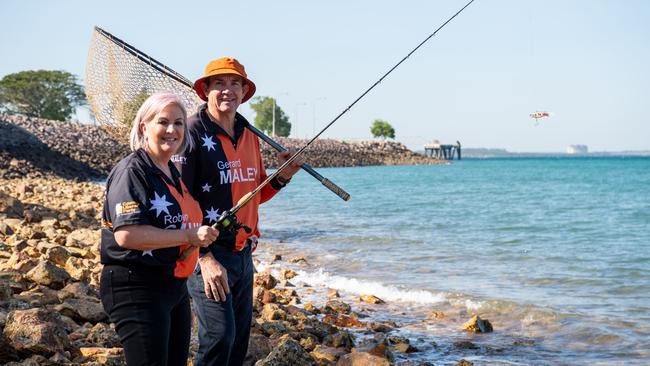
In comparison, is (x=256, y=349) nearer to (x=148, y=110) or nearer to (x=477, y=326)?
(x=148, y=110)

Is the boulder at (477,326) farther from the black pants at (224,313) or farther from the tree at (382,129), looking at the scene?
the tree at (382,129)

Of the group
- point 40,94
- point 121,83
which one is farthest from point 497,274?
point 40,94

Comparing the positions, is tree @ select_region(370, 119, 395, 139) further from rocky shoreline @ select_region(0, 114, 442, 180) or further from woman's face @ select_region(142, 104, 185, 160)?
woman's face @ select_region(142, 104, 185, 160)

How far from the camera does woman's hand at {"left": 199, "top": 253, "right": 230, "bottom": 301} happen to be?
133 inches

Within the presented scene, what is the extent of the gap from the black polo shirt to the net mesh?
6.02ft

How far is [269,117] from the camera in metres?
128

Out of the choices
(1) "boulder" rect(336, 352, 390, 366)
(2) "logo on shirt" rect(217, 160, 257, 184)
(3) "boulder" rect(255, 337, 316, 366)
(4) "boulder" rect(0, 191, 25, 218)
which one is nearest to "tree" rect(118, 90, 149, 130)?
(2) "logo on shirt" rect(217, 160, 257, 184)

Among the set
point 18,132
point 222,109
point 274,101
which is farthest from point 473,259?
point 274,101

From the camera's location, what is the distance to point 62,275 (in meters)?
6.87

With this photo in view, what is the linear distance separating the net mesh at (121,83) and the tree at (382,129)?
428 ft

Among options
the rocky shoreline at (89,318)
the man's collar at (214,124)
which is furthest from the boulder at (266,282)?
the man's collar at (214,124)

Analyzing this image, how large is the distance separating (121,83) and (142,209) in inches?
103

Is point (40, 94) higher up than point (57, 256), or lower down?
higher up

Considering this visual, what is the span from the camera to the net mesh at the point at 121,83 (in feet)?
15.8
